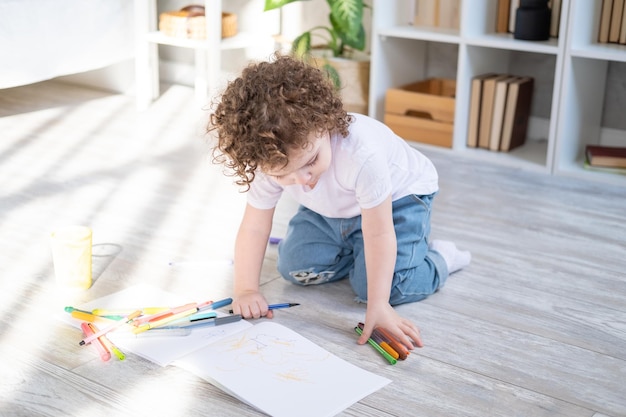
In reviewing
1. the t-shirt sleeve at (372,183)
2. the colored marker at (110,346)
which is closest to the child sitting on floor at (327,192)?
the t-shirt sleeve at (372,183)

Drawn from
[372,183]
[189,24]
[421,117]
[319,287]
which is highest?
[189,24]

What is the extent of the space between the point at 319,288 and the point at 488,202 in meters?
0.66

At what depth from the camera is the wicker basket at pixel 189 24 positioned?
2852 millimetres

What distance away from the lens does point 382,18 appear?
2572mm

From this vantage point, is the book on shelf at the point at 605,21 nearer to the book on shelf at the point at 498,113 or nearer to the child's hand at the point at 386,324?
the book on shelf at the point at 498,113

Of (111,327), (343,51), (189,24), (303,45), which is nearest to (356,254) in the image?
(111,327)

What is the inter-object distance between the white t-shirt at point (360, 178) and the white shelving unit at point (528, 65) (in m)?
0.81

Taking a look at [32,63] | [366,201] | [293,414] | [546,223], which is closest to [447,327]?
[366,201]

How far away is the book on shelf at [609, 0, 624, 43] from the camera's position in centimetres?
227

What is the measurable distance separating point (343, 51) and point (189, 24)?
520mm

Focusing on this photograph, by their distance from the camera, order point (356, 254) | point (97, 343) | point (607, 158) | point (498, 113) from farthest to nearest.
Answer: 1. point (498, 113)
2. point (607, 158)
3. point (356, 254)
4. point (97, 343)

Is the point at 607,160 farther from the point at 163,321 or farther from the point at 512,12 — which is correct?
the point at 163,321

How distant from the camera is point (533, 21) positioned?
2320 millimetres

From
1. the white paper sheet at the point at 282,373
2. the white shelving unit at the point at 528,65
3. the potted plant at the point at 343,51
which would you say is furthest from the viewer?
the potted plant at the point at 343,51
